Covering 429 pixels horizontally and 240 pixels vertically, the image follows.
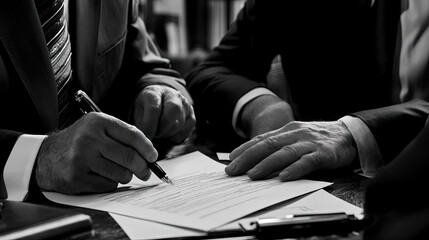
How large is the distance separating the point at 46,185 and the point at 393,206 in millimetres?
581

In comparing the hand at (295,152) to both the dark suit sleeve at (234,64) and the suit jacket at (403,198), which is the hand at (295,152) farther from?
the dark suit sleeve at (234,64)

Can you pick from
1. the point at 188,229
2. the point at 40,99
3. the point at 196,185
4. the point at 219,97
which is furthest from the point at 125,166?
the point at 219,97

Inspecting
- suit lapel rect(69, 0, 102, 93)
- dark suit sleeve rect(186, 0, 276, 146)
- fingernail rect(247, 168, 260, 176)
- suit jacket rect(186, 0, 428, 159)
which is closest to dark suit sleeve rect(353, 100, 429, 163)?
fingernail rect(247, 168, 260, 176)

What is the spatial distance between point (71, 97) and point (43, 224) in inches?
30.1

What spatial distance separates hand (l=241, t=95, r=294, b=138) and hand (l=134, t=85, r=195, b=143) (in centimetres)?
16

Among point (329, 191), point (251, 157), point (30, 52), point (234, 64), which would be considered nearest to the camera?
point (329, 191)

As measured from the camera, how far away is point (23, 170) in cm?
89

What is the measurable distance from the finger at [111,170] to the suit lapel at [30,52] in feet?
1.08

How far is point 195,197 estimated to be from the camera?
799 millimetres

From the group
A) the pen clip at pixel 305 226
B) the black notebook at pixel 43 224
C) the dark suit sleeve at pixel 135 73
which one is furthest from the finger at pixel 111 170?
the dark suit sleeve at pixel 135 73

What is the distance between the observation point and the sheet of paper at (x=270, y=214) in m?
0.66

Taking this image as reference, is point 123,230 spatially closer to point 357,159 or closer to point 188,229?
point 188,229

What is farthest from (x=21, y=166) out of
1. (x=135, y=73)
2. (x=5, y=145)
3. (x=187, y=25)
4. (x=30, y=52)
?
(x=187, y=25)

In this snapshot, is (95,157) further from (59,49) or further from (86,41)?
(86,41)
